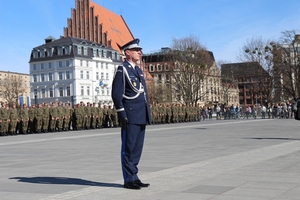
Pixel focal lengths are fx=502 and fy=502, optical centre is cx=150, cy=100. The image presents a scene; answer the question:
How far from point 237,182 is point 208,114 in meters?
52.9

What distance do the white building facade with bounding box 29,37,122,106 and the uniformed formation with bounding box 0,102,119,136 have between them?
211 ft

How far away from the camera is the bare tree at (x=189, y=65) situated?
7150 centimetres

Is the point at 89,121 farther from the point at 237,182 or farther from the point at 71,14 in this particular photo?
the point at 71,14

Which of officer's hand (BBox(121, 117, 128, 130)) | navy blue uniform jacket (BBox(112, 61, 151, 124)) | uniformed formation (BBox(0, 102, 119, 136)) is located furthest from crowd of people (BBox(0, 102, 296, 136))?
officer's hand (BBox(121, 117, 128, 130))

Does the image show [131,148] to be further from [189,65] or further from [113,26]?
[113,26]

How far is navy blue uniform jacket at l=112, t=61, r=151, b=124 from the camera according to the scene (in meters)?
7.11

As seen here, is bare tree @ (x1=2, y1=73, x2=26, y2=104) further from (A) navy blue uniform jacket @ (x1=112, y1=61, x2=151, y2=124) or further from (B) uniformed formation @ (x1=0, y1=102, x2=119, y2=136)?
(A) navy blue uniform jacket @ (x1=112, y1=61, x2=151, y2=124)

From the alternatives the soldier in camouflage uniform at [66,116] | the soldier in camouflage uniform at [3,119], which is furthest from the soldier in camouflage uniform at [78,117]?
the soldier in camouflage uniform at [3,119]

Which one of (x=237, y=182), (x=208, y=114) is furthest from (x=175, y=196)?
(x=208, y=114)

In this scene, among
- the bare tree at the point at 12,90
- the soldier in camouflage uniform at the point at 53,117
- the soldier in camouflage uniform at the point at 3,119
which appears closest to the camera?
the soldier in camouflage uniform at the point at 3,119

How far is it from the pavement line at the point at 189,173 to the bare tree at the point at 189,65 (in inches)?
2351

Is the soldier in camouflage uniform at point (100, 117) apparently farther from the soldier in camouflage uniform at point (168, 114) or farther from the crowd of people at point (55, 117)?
the soldier in camouflage uniform at point (168, 114)

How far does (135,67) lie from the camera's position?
745 cm

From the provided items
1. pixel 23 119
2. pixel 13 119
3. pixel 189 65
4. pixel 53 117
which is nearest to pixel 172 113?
pixel 53 117
